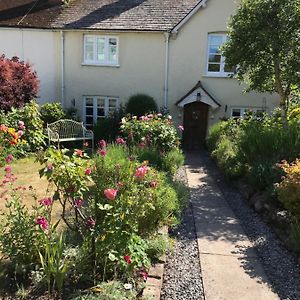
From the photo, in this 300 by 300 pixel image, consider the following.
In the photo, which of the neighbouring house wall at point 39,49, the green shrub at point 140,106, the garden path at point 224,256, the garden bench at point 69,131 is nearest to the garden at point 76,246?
the garden path at point 224,256

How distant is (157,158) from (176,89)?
7.89 m

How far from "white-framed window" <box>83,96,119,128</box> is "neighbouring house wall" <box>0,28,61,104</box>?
160 centimetres

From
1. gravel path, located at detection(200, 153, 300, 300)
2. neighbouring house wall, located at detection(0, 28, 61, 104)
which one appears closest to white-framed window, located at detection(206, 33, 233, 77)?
neighbouring house wall, located at detection(0, 28, 61, 104)

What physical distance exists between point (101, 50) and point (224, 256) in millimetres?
13501

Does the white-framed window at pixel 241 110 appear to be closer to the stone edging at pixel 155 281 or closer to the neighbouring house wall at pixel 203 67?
the neighbouring house wall at pixel 203 67

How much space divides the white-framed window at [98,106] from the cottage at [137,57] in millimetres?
48

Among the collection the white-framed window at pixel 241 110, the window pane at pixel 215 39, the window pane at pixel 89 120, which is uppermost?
the window pane at pixel 215 39

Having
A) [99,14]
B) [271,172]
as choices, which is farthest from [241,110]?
[271,172]

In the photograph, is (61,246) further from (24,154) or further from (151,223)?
(24,154)

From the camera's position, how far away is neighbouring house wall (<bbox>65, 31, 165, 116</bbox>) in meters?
16.8

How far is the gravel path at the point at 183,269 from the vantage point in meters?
4.70

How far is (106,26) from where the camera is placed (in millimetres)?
16797

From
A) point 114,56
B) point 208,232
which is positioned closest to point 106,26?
point 114,56

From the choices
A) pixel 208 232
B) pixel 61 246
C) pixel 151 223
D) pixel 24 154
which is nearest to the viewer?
pixel 61 246
